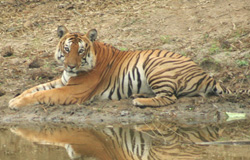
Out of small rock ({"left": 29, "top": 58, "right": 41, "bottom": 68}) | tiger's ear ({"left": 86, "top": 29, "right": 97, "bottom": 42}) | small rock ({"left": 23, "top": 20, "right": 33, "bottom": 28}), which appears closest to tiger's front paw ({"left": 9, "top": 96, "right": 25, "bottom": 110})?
tiger's ear ({"left": 86, "top": 29, "right": 97, "bottom": 42})

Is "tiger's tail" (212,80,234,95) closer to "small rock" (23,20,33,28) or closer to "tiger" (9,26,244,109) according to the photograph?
"tiger" (9,26,244,109)

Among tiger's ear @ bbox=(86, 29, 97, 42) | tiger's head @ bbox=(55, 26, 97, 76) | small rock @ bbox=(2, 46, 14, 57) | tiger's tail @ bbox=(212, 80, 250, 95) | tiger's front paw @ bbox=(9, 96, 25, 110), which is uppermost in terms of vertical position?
tiger's ear @ bbox=(86, 29, 97, 42)

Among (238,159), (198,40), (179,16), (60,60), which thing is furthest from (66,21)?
(238,159)

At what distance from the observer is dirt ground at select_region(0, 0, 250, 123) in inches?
308

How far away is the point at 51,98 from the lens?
26.5 ft

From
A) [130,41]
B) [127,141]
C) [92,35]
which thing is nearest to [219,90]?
[92,35]

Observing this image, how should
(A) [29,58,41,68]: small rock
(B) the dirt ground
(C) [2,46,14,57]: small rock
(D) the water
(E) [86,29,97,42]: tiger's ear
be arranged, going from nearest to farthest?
(D) the water → (B) the dirt ground → (E) [86,29,97,42]: tiger's ear → (A) [29,58,41,68]: small rock → (C) [2,46,14,57]: small rock

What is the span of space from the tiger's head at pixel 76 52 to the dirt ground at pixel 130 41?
0.58 m

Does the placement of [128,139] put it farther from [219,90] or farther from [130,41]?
[130,41]

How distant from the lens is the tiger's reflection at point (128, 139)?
18.7 feet

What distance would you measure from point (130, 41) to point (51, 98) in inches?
130

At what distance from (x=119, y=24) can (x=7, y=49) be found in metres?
2.47

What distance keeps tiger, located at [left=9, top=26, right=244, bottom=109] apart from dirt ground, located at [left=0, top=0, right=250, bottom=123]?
0.46ft

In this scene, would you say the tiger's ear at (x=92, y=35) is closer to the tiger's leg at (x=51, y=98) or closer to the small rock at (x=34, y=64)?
the tiger's leg at (x=51, y=98)
